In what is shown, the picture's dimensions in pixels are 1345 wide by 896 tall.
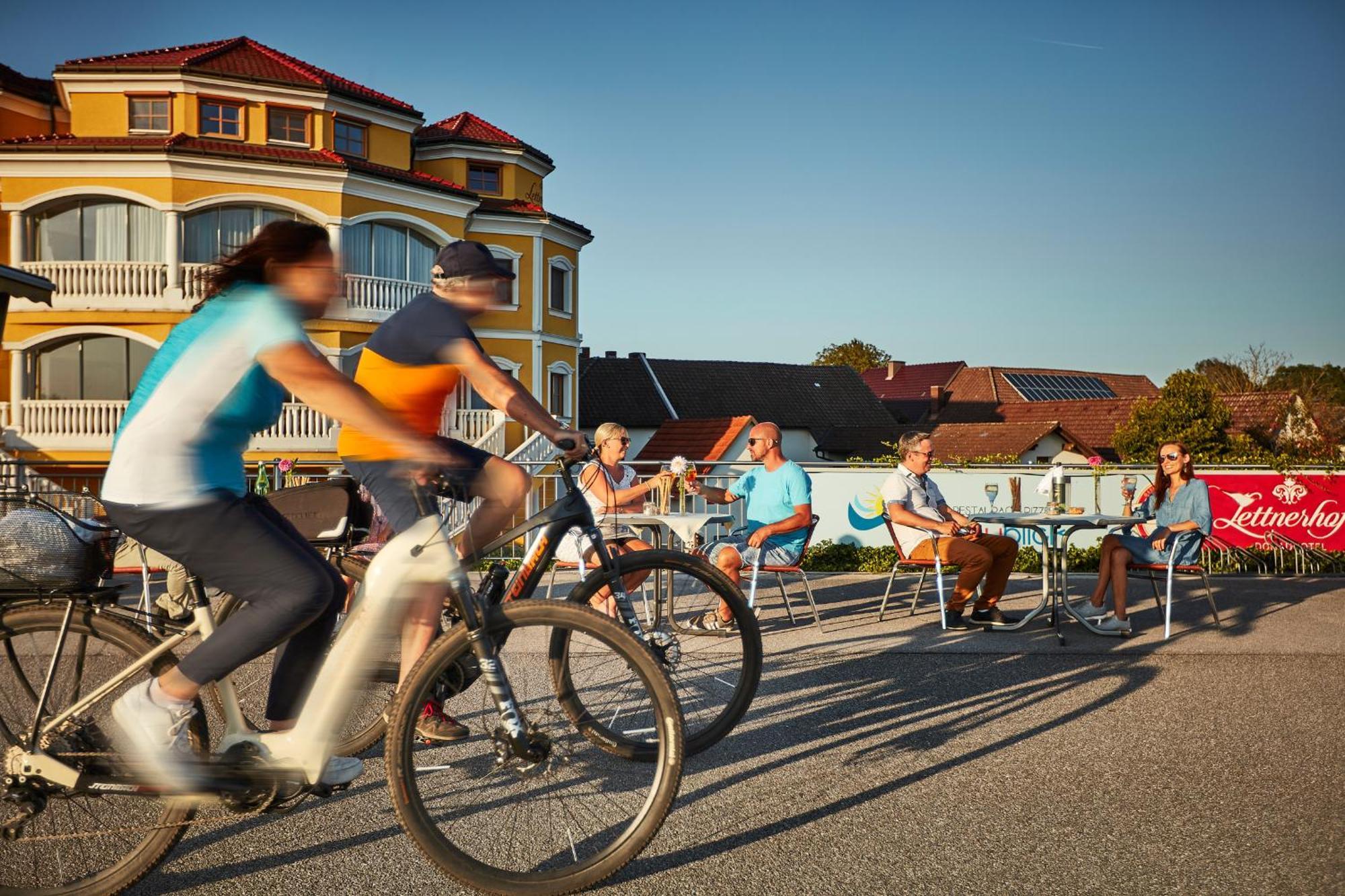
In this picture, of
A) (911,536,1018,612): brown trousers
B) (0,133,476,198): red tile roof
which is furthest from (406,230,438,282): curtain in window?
(911,536,1018,612): brown trousers

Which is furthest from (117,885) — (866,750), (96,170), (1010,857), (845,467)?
(96,170)

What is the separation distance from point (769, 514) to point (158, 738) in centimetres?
599

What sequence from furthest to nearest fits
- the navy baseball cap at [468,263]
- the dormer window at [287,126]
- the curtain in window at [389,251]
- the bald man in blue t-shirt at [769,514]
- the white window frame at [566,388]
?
the white window frame at [566,388]
the curtain in window at [389,251]
the dormer window at [287,126]
the bald man in blue t-shirt at [769,514]
the navy baseball cap at [468,263]

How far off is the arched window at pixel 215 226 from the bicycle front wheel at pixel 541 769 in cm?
2772

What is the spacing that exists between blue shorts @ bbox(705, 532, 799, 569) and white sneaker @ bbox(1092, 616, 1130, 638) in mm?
2257

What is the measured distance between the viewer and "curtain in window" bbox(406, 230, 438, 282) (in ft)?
107

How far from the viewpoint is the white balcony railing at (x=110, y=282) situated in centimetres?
2819

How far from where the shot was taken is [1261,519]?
1520cm

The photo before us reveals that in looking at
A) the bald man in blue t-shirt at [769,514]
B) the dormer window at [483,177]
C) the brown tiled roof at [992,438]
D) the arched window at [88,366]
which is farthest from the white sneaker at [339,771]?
the brown tiled roof at [992,438]

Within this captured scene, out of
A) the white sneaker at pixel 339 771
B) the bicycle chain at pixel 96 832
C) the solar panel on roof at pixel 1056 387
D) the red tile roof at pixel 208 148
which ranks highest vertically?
the red tile roof at pixel 208 148

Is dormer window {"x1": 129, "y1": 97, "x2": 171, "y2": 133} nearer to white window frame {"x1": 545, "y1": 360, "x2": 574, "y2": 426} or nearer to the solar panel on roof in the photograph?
white window frame {"x1": 545, "y1": 360, "x2": 574, "y2": 426}

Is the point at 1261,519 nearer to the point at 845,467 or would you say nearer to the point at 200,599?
the point at 845,467

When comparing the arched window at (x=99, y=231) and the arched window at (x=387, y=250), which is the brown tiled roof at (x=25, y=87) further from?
the arched window at (x=387, y=250)

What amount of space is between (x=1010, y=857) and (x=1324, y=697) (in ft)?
11.6
